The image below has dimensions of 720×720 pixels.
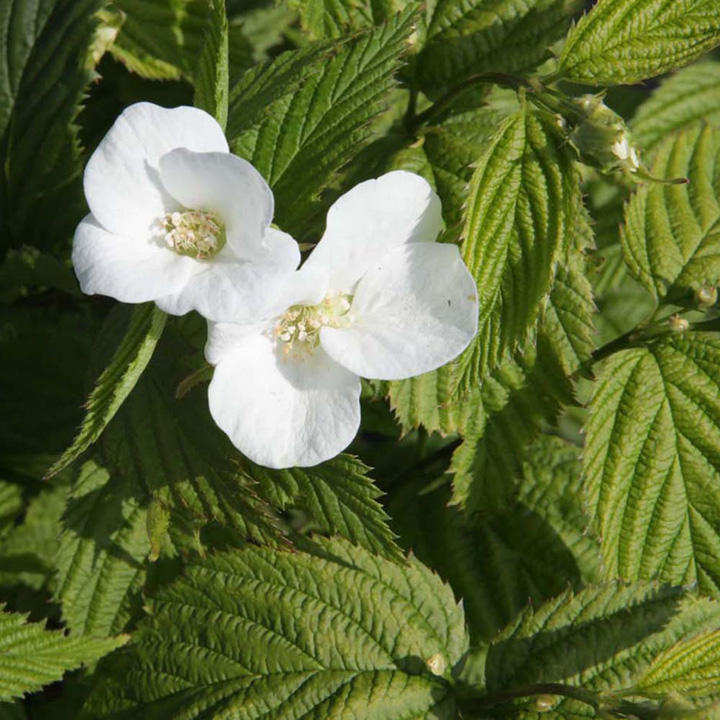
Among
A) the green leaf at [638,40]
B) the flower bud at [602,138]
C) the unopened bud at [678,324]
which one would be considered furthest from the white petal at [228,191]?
the unopened bud at [678,324]

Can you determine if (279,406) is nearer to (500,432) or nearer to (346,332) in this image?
(346,332)

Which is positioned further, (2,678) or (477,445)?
(477,445)

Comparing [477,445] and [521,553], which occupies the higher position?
[477,445]

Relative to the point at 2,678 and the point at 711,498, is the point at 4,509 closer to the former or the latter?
the point at 2,678

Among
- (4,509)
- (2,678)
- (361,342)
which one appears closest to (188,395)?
(361,342)

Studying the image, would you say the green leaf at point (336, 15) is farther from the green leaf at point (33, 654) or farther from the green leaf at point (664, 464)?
the green leaf at point (33, 654)

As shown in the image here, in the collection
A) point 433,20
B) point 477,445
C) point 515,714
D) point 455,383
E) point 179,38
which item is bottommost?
point 515,714
